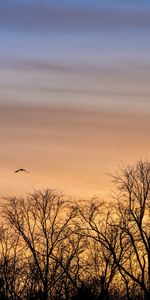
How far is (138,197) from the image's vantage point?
65688mm

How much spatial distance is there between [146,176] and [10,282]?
32.8 metres

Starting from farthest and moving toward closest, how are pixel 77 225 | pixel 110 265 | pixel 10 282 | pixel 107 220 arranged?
pixel 10 282
pixel 110 265
pixel 77 225
pixel 107 220

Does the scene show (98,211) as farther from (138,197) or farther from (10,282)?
(10,282)

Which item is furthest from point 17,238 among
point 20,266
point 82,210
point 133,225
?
point 133,225

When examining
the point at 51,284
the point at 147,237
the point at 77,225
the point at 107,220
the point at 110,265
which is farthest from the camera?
the point at 51,284

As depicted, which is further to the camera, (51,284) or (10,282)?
(10,282)

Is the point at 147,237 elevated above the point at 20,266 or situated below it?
below

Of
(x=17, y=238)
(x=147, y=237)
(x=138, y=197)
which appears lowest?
(x=147, y=237)

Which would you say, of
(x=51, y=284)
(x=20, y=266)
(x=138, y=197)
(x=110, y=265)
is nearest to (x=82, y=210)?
(x=138, y=197)

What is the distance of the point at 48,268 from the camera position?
84750mm

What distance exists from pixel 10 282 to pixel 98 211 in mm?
26832

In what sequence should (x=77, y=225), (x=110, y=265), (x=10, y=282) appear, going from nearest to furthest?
(x=77, y=225)
(x=110, y=265)
(x=10, y=282)

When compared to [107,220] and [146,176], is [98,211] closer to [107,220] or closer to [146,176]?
[107,220]

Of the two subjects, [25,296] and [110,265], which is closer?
[110,265]
